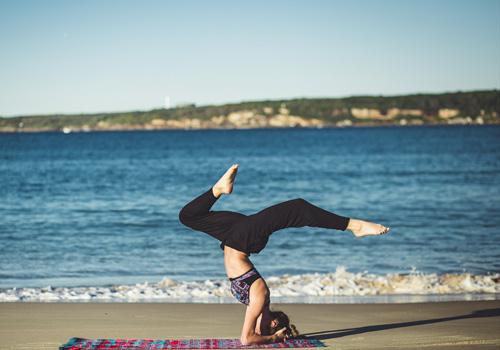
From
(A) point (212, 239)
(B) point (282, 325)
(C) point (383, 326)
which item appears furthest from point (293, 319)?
(A) point (212, 239)

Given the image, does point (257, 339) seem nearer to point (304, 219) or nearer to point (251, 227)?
point (251, 227)

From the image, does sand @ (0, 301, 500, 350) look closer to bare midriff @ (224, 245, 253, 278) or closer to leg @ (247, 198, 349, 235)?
bare midriff @ (224, 245, 253, 278)

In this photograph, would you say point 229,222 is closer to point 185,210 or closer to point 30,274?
point 185,210

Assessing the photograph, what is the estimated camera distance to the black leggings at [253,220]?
20.4 feet

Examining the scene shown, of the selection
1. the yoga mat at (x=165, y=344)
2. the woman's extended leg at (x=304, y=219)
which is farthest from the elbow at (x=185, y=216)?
the yoga mat at (x=165, y=344)

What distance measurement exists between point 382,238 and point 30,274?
989cm

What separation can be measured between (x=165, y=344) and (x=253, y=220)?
5.38 ft

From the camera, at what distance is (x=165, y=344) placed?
6.92 metres

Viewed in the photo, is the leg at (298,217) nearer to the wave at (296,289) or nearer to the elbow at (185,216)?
the elbow at (185,216)

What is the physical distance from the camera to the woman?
20.5ft

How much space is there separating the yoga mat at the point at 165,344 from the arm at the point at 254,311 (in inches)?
3.2

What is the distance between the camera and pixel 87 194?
35.9m

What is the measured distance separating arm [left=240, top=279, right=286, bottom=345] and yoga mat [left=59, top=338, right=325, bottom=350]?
0.08 meters

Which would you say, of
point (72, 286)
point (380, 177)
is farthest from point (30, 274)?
point (380, 177)
